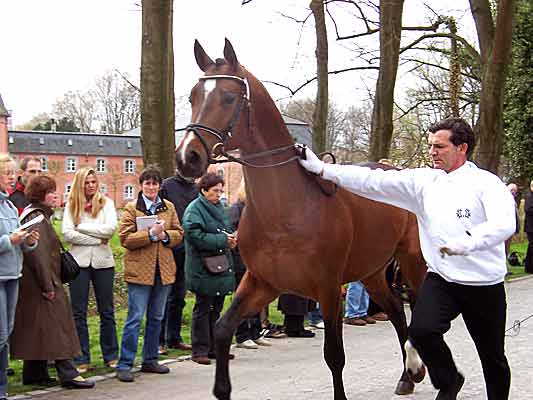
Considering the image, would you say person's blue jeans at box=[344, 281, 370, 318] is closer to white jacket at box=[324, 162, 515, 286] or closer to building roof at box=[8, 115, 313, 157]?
white jacket at box=[324, 162, 515, 286]

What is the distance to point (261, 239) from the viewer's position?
18.8 ft

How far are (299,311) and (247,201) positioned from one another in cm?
432

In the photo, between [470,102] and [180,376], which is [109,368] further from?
[470,102]

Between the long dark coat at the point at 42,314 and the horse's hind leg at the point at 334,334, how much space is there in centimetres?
241

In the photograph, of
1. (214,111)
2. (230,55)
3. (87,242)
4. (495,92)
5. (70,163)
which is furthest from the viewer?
(70,163)

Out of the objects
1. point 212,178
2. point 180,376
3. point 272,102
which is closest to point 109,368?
point 180,376

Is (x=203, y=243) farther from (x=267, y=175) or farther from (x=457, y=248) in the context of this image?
(x=457, y=248)

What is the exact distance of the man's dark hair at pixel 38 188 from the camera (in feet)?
22.4

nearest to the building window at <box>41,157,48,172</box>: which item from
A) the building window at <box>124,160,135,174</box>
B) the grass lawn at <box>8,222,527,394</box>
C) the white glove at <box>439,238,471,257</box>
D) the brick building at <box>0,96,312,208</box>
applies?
the grass lawn at <box>8,222,527,394</box>

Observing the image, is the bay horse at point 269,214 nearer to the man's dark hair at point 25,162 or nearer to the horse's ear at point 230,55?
the horse's ear at point 230,55

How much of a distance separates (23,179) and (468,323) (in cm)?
503

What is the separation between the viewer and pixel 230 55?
5578 millimetres

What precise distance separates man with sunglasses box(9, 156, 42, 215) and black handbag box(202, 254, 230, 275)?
78.8 inches

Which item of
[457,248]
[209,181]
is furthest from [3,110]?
[457,248]
